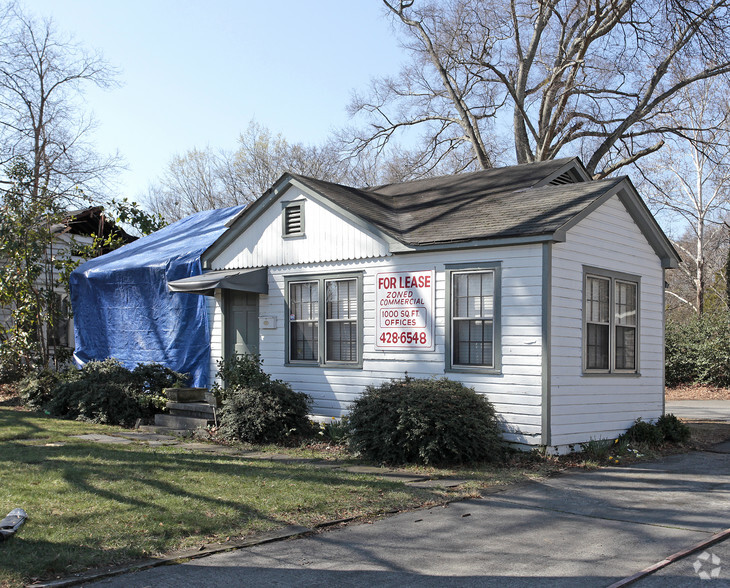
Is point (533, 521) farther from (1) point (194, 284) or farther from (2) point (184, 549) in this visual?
(1) point (194, 284)

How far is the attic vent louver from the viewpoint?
14.1m

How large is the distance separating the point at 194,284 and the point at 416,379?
527 centimetres

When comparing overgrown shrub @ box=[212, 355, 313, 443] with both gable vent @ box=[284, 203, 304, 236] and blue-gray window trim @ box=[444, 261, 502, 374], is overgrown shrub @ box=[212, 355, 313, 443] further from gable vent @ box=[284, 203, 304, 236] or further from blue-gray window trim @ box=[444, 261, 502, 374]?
gable vent @ box=[284, 203, 304, 236]

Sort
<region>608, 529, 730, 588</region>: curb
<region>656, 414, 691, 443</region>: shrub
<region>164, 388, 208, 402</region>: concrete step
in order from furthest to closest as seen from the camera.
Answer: <region>164, 388, 208, 402</region>: concrete step, <region>656, 414, 691, 443</region>: shrub, <region>608, 529, 730, 588</region>: curb

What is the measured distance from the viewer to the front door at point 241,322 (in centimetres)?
1434

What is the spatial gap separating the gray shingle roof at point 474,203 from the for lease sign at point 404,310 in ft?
2.27

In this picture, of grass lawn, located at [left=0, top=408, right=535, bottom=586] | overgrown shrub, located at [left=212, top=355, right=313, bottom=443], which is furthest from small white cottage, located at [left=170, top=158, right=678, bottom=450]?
grass lawn, located at [left=0, top=408, right=535, bottom=586]

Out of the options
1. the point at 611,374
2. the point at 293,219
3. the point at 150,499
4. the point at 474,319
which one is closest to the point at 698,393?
the point at 611,374

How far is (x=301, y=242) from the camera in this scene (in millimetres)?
13648

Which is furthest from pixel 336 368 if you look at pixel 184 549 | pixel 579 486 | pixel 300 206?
pixel 184 549

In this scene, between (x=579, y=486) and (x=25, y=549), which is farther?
(x=579, y=486)

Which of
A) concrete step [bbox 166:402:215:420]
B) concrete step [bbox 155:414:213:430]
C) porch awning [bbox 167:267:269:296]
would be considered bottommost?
concrete step [bbox 155:414:213:430]

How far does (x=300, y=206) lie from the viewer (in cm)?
1380

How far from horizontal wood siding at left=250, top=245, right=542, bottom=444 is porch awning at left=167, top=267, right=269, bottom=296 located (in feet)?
0.78
